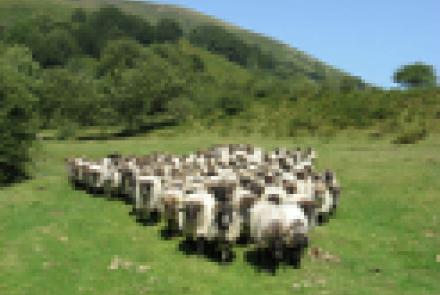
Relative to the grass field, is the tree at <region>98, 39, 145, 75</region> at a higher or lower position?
higher

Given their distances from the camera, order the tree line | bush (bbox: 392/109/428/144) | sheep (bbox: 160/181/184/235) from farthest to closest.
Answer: bush (bbox: 392/109/428/144), the tree line, sheep (bbox: 160/181/184/235)

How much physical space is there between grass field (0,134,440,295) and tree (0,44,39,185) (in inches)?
95.9

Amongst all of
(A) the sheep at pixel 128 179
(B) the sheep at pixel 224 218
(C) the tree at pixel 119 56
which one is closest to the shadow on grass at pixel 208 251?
(B) the sheep at pixel 224 218

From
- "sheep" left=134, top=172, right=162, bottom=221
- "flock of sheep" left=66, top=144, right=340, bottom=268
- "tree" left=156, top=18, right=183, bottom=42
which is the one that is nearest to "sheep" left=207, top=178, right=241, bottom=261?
"flock of sheep" left=66, top=144, right=340, bottom=268

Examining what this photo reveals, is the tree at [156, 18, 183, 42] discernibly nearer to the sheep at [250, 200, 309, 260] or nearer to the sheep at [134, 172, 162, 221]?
the sheep at [134, 172, 162, 221]

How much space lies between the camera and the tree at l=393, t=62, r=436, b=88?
91.9 metres

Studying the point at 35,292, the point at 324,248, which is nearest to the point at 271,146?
the point at 324,248

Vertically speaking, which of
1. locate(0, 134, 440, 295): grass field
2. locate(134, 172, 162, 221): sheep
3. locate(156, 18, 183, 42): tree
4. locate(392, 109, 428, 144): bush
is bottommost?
locate(0, 134, 440, 295): grass field

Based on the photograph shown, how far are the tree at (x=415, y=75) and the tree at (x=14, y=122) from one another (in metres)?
69.8

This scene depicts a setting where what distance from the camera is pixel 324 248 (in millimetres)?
17750

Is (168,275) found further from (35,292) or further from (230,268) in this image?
(35,292)

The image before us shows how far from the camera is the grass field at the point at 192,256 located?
15055 millimetres

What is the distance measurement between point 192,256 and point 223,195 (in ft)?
5.75

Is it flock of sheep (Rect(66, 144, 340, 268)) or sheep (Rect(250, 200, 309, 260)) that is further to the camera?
flock of sheep (Rect(66, 144, 340, 268))
